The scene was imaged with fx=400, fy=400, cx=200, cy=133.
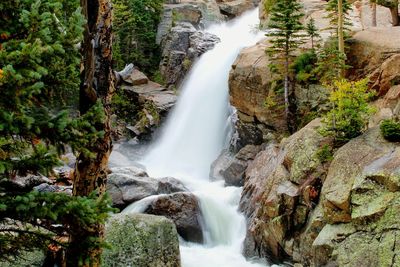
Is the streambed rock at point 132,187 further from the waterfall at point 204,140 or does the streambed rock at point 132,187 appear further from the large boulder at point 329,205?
the large boulder at point 329,205

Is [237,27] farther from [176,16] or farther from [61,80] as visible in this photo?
[61,80]

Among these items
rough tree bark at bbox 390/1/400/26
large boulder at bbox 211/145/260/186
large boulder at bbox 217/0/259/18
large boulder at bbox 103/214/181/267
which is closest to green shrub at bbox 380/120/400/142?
large boulder at bbox 103/214/181/267

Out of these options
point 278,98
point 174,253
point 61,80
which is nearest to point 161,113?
point 278,98

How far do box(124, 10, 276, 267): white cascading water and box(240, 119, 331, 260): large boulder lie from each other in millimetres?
1220

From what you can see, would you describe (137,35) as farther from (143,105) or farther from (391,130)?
(391,130)

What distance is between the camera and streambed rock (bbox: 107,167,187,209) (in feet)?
56.0

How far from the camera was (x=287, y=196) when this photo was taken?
44.9 ft

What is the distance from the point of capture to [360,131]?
13797mm

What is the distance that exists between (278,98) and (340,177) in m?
8.37

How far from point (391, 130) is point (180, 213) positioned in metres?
8.21

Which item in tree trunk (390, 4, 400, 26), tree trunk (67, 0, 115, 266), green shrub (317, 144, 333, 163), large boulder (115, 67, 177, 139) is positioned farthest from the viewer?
large boulder (115, 67, 177, 139)

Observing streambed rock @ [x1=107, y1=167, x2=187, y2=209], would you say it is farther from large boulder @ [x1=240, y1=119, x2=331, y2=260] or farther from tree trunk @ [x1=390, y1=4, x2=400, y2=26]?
tree trunk @ [x1=390, y1=4, x2=400, y2=26]

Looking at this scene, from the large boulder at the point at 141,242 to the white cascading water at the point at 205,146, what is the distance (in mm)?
6405

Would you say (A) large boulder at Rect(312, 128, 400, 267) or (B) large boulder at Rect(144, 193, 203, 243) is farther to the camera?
(B) large boulder at Rect(144, 193, 203, 243)
